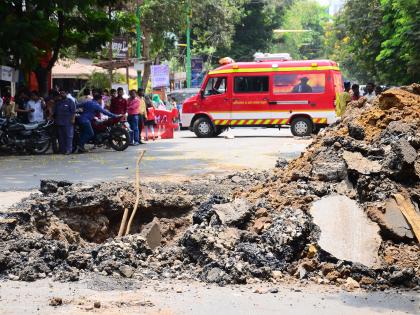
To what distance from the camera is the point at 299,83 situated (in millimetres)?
25688

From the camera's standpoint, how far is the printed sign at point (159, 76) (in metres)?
36.2

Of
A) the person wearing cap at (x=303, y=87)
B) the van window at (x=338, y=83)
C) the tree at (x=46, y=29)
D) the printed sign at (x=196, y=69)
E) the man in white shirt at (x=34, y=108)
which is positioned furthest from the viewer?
the printed sign at (x=196, y=69)

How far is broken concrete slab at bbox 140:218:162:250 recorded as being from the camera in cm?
810

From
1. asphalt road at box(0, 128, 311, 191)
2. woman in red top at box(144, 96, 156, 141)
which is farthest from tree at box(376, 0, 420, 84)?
woman in red top at box(144, 96, 156, 141)

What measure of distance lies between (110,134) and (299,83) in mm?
7963

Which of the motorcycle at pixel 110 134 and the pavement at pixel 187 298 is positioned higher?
the motorcycle at pixel 110 134

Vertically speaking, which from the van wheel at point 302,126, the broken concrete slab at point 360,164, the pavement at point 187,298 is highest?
the broken concrete slab at point 360,164

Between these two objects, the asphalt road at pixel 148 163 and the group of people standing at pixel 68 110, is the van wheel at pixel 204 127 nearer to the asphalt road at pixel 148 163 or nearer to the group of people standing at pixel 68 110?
the group of people standing at pixel 68 110

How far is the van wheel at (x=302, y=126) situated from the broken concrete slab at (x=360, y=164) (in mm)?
16801

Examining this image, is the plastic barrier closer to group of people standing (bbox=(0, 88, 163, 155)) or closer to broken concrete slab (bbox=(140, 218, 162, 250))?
group of people standing (bbox=(0, 88, 163, 155))

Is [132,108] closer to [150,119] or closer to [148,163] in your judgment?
[150,119]

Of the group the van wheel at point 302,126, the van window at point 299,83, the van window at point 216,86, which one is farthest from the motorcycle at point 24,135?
the van wheel at point 302,126

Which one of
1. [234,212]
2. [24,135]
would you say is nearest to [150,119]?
[24,135]

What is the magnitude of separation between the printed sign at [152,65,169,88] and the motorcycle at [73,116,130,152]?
15.9 metres
